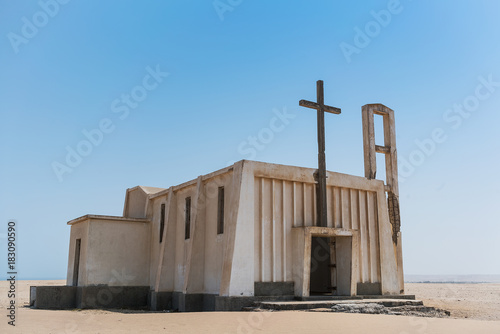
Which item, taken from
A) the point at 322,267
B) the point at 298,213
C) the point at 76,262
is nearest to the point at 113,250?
the point at 76,262

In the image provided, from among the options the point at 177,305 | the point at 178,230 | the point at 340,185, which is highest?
the point at 340,185

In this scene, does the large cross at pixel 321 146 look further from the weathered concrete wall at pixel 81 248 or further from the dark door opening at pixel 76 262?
the dark door opening at pixel 76 262

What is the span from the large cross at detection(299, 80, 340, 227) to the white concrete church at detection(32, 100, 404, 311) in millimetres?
249

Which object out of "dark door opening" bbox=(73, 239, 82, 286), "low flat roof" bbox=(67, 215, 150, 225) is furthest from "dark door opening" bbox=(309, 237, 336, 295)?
"dark door opening" bbox=(73, 239, 82, 286)

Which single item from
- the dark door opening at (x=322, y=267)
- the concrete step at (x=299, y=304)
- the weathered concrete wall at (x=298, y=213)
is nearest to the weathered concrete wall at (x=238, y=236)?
the weathered concrete wall at (x=298, y=213)

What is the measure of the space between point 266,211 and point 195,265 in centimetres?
319

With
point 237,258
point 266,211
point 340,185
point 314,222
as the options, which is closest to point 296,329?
point 237,258

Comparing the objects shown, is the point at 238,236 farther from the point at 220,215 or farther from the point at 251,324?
the point at 251,324

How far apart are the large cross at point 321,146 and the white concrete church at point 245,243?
0.82 ft

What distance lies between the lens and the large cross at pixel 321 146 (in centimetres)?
1643

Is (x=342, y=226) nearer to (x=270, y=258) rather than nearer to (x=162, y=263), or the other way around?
(x=270, y=258)

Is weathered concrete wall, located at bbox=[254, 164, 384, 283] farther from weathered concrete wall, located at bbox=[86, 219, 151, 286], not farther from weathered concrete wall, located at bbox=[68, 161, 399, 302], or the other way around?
weathered concrete wall, located at bbox=[86, 219, 151, 286]

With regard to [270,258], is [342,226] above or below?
above

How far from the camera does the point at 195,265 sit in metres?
16.5
